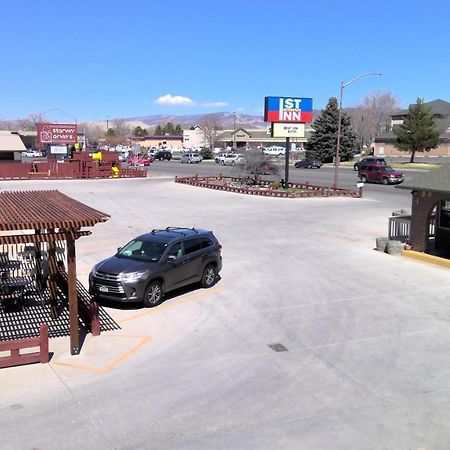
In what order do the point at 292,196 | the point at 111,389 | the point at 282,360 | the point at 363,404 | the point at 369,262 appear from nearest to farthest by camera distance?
1. the point at 363,404
2. the point at 111,389
3. the point at 282,360
4. the point at 369,262
5. the point at 292,196

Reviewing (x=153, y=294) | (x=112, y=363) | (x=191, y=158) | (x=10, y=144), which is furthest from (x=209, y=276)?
(x=191, y=158)

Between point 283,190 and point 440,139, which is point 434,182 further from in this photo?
point 440,139

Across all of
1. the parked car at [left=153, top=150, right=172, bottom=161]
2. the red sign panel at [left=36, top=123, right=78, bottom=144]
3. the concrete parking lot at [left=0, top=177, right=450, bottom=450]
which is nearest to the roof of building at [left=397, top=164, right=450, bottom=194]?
the concrete parking lot at [left=0, top=177, right=450, bottom=450]

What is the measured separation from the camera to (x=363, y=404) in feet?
27.6

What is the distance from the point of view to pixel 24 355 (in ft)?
33.2

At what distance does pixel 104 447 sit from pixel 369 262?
13.0m

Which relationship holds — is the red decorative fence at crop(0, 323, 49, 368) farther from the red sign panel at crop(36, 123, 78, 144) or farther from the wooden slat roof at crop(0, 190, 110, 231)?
the red sign panel at crop(36, 123, 78, 144)

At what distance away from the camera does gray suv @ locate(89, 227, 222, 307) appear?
13.1 m

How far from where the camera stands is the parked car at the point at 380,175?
4897cm

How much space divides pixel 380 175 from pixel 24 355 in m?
43.5

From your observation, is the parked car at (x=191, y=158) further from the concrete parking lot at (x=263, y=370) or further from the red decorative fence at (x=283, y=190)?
the concrete parking lot at (x=263, y=370)

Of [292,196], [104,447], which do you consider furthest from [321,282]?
[292,196]

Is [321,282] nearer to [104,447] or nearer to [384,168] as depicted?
[104,447]

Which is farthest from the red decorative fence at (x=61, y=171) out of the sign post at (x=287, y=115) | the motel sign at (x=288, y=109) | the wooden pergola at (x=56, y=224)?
the wooden pergola at (x=56, y=224)
